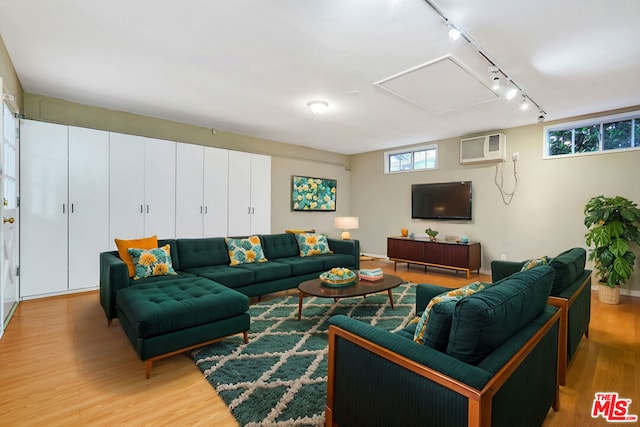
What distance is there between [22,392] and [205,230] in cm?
326

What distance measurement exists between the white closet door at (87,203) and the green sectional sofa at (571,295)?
4984 millimetres

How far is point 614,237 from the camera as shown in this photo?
12.7 ft

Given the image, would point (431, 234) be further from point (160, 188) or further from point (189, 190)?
point (160, 188)

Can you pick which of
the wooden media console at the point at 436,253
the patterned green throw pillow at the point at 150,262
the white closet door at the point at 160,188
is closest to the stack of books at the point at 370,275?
the patterned green throw pillow at the point at 150,262

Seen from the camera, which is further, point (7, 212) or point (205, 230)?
point (205, 230)

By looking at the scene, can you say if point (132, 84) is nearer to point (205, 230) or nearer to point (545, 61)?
point (205, 230)

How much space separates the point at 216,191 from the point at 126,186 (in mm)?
1293

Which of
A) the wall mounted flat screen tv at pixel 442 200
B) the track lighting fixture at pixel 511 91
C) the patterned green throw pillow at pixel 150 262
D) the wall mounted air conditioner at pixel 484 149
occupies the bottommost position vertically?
the patterned green throw pillow at pixel 150 262

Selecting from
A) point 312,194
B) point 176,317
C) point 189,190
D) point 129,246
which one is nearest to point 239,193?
point 189,190

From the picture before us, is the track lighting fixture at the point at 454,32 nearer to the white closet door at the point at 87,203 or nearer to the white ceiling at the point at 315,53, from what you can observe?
the white ceiling at the point at 315,53

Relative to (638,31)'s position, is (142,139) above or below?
below

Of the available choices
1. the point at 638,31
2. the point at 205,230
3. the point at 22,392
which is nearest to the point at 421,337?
the point at 22,392

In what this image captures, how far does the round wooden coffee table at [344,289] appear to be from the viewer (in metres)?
2.95

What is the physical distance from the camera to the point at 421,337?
1376 mm
